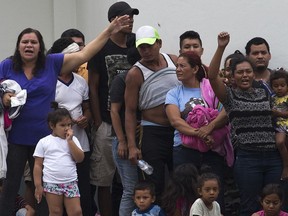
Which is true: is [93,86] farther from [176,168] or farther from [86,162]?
[176,168]

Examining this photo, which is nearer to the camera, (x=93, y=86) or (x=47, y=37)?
(x=93, y=86)

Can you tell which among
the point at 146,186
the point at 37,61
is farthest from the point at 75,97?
the point at 146,186

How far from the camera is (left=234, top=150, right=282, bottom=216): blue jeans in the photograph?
5.94 metres

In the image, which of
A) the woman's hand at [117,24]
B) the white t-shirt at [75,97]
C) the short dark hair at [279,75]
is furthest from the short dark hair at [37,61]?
the short dark hair at [279,75]

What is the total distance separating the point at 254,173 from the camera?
19.5ft

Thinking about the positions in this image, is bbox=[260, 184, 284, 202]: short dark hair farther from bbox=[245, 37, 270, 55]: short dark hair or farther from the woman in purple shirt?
the woman in purple shirt

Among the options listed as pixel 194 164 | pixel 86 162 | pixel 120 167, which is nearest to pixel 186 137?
pixel 194 164

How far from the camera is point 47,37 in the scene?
984cm

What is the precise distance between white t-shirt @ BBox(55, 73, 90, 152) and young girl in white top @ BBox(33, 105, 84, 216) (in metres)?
0.46

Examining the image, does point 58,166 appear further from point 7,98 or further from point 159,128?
point 159,128

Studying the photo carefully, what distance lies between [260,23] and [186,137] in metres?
1.53

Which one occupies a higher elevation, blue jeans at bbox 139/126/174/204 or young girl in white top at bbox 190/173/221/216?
blue jeans at bbox 139/126/174/204

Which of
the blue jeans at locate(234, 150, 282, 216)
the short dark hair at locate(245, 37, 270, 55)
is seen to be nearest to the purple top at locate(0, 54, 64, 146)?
the blue jeans at locate(234, 150, 282, 216)

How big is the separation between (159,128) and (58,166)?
93 cm
